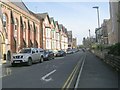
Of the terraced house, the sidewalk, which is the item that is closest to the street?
the sidewalk

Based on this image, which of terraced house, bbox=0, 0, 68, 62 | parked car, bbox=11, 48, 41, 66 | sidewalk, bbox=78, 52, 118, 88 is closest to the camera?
sidewalk, bbox=78, 52, 118, 88

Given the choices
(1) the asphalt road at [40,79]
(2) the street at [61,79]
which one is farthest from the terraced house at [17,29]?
(2) the street at [61,79]

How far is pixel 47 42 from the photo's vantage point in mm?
77000

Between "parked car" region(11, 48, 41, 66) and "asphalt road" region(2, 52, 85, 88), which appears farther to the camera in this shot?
"parked car" region(11, 48, 41, 66)

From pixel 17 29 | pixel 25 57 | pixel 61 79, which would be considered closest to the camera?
pixel 61 79

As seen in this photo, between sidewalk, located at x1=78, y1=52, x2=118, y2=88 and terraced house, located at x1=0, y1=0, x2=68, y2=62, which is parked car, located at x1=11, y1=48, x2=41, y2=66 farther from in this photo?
terraced house, located at x1=0, y1=0, x2=68, y2=62

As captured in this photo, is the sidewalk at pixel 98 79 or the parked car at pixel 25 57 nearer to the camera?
the sidewalk at pixel 98 79

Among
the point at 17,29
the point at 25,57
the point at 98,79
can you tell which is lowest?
the point at 98,79

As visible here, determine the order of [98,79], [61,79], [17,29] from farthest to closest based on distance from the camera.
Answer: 1. [17,29]
2. [98,79]
3. [61,79]

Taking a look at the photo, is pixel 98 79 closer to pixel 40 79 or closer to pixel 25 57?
pixel 40 79

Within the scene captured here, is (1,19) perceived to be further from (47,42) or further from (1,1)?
(47,42)

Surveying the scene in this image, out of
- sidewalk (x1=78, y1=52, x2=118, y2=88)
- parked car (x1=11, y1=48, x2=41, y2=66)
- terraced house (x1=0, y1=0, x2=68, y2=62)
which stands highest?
terraced house (x1=0, y1=0, x2=68, y2=62)

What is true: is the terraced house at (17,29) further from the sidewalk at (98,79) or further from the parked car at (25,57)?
the sidewalk at (98,79)

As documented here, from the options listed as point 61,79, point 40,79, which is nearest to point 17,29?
point 40,79
